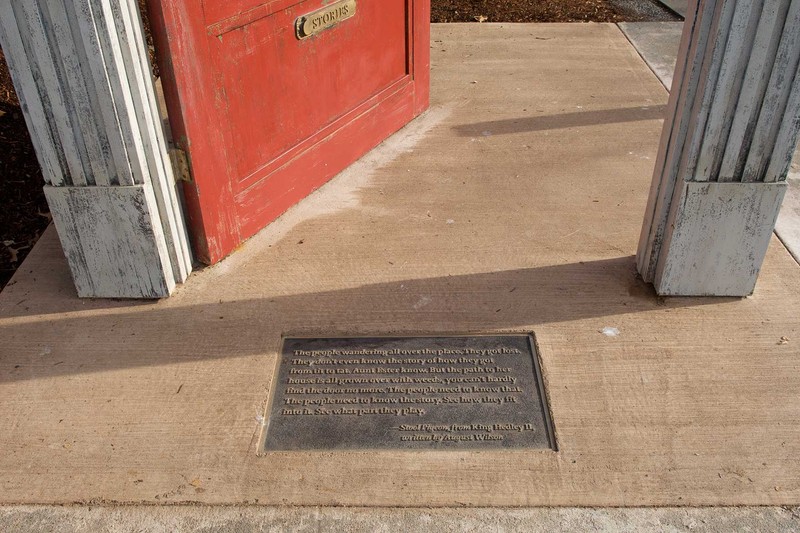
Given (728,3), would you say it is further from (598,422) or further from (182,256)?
(182,256)

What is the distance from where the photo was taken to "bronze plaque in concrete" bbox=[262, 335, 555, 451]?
100 inches

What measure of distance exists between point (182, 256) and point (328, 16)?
5.26 ft

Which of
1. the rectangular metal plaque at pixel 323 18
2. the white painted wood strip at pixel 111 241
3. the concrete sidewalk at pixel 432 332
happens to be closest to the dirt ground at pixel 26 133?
the concrete sidewalk at pixel 432 332

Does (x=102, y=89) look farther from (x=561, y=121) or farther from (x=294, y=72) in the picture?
(x=561, y=121)

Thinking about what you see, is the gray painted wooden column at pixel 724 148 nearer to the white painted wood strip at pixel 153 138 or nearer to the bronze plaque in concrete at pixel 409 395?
the bronze plaque in concrete at pixel 409 395

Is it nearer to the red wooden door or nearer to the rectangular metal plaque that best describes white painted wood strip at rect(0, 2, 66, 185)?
the red wooden door

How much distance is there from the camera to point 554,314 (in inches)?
124

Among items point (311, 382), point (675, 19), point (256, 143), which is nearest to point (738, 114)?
point (311, 382)

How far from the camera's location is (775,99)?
8.86 ft

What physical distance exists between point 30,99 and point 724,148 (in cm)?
286

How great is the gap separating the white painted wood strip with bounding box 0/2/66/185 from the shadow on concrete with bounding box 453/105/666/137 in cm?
272

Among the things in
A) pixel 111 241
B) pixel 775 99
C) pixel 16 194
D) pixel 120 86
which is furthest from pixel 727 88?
pixel 16 194

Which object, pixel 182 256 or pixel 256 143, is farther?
pixel 256 143

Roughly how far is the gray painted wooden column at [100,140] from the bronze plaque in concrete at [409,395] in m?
0.83
